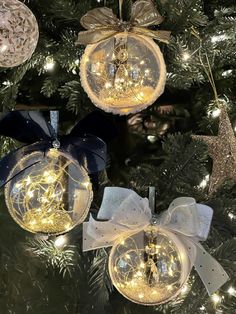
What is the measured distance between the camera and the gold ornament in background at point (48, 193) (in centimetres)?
73

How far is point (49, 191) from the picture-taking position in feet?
2.39

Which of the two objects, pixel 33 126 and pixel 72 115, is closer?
pixel 33 126

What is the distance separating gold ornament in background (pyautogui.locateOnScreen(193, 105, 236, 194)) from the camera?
0.82 metres

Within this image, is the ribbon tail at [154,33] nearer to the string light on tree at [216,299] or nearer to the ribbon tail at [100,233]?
the ribbon tail at [100,233]

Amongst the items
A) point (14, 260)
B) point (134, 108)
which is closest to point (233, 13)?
point (134, 108)

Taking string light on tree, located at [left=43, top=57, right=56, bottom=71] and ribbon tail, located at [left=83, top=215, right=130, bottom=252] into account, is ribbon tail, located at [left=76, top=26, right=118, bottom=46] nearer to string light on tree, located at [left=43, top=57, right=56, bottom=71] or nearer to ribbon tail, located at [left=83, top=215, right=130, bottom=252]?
string light on tree, located at [left=43, top=57, right=56, bottom=71]

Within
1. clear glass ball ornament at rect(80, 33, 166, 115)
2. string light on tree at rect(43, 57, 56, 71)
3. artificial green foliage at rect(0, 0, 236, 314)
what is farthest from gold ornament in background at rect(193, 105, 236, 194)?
string light on tree at rect(43, 57, 56, 71)

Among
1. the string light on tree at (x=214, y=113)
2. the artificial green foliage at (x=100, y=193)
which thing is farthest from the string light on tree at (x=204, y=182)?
A: the string light on tree at (x=214, y=113)

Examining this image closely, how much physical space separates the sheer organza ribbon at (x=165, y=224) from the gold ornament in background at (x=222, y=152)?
12cm

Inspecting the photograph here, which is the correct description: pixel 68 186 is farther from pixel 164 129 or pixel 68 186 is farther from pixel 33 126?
pixel 164 129

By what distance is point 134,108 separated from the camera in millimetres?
776

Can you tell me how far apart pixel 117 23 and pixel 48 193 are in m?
0.24

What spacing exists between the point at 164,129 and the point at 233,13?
298 millimetres

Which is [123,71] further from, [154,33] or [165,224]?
[165,224]
